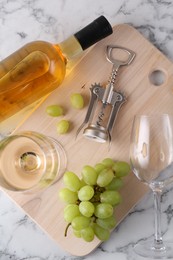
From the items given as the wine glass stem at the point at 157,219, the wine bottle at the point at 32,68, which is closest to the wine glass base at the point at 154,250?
the wine glass stem at the point at 157,219

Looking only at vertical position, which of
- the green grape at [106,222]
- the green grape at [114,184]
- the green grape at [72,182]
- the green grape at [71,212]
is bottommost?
the green grape at [106,222]

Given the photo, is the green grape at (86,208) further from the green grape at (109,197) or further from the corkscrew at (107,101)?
the corkscrew at (107,101)

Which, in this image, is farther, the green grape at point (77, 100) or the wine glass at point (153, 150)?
the green grape at point (77, 100)

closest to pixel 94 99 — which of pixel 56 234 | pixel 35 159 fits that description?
pixel 35 159

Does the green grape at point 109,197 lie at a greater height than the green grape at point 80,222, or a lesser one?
greater

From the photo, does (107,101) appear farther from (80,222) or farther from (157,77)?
(80,222)

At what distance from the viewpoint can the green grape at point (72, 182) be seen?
1.02m

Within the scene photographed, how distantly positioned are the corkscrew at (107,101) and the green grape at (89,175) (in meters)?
0.07

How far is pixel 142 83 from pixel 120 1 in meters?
0.17

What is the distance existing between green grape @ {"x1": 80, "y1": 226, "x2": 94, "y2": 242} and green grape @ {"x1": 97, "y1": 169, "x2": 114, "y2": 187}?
87 mm

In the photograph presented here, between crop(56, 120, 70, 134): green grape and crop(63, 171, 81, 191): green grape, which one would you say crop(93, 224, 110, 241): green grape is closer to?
crop(63, 171, 81, 191): green grape

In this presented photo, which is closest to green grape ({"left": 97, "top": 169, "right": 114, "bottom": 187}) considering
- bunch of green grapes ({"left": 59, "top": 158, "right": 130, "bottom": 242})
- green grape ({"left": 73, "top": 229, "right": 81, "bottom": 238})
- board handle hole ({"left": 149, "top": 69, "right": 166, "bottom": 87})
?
bunch of green grapes ({"left": 59, "top": 158, "right": 130, "bottom": 242})

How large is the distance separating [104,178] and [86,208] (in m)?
0.06

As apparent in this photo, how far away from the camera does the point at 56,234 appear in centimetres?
109
